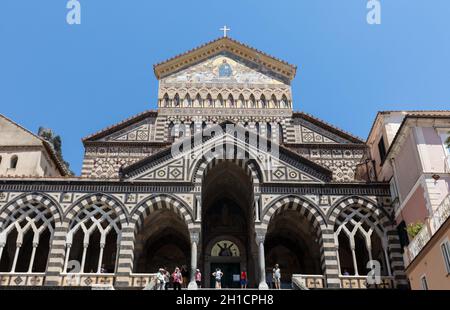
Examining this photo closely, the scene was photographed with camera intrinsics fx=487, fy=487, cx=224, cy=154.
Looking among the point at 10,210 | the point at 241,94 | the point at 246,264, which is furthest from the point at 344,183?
the point at 10,210

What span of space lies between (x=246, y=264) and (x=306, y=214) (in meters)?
4.67

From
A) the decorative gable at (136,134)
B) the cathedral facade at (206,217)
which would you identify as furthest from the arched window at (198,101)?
the cathedral facade at (206,217)

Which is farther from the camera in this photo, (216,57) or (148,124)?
(216,57)

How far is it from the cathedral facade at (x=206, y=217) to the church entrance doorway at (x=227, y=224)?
0.18 feet

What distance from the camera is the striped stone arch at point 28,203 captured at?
71.3 ft

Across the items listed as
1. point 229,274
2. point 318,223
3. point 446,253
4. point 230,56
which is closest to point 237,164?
point 318,223

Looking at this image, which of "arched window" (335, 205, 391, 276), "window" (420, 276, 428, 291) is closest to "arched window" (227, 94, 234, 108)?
"arched window" (335, 205, 391, 276)

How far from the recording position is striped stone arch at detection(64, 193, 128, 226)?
Answer: 71.5 ft

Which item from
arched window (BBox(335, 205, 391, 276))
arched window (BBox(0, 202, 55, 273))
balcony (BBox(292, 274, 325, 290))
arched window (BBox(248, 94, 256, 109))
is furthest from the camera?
arched window (BBox(248, 94, 256, 109))

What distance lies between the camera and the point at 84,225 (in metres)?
21.8

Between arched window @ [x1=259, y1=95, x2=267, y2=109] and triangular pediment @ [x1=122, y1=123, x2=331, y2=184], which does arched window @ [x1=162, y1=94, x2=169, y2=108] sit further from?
triangular pediment @ [x1=122, y1=123, x2=331, y2=184]

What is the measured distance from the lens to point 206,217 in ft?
86.1

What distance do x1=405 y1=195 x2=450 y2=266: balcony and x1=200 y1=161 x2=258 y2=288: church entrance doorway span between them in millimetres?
7821
